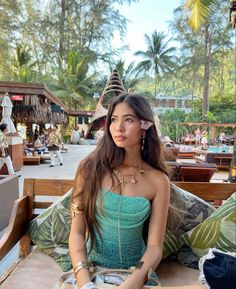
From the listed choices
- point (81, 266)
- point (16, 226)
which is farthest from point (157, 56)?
point (81, 266)

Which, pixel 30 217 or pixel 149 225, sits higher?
pixel 149 225

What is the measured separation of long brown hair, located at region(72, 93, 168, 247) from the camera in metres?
1.52

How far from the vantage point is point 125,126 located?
1.51 meters

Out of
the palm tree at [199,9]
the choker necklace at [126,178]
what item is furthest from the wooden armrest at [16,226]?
the palm tree at [199,9]

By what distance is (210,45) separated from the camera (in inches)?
1168

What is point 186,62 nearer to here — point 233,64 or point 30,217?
point 233,64

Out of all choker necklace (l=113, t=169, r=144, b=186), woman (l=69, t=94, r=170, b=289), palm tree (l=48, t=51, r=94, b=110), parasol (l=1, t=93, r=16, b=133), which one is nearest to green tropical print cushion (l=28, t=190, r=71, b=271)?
woman (l=69, t=94, r=170, b=289)

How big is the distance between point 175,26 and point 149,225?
3277cm

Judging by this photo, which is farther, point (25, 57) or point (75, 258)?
point (25, 57)

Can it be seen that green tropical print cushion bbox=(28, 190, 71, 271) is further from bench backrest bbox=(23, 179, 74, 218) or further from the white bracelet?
the white bracelet

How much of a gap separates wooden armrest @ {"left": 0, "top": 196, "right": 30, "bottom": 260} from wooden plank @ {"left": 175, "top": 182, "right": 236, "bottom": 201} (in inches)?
41.1

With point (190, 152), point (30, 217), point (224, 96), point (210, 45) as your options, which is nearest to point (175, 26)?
point (210, 45)

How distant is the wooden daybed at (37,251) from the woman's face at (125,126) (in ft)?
A: 2.49

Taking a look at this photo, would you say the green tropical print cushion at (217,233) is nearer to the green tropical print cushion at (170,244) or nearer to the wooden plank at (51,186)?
the green tropical print cushion at (170,244)
